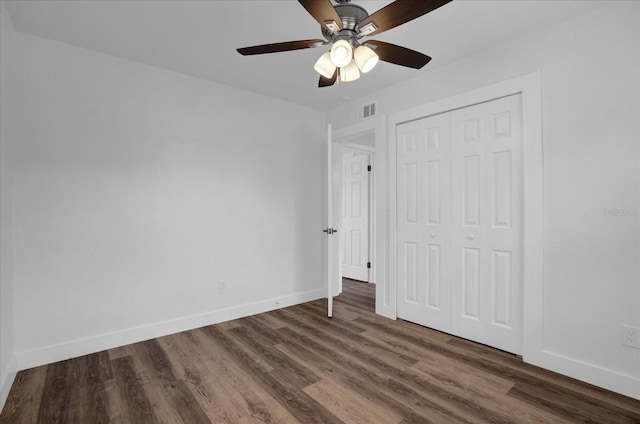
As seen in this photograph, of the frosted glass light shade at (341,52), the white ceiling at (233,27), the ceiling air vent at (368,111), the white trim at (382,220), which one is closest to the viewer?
the frosted glass light shade at (341,52)

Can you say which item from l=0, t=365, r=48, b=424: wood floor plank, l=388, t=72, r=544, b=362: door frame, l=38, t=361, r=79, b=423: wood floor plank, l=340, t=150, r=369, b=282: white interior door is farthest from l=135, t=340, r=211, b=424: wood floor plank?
l=340, t=150, r=369, b=282: white interior door

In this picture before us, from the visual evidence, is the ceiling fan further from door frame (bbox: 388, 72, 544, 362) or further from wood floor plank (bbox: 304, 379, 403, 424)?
wood floor plank (bbox: 304, 379, 403, 424)

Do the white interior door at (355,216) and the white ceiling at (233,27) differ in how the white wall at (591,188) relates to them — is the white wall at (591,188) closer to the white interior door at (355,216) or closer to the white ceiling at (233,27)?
the white ceiling at (233,27)

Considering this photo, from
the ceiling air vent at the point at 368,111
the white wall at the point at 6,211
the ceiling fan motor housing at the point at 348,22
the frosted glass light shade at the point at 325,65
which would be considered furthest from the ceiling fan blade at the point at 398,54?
the white wall at the point at 6,211

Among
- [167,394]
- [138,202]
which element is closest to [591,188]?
[167,394]

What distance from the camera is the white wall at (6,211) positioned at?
205cm

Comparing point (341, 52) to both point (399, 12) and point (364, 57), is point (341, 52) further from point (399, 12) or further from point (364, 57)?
point (399, 12)

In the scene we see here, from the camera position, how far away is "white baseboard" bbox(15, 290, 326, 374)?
244 centimetres

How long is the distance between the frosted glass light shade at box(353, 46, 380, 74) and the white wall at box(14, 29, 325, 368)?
7.01 ft

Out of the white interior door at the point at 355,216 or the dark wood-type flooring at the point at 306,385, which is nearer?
the dark wood-type flooring at the point at 306,385

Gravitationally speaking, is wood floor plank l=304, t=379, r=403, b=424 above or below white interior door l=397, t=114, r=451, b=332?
below

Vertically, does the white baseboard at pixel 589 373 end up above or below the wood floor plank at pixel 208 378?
above

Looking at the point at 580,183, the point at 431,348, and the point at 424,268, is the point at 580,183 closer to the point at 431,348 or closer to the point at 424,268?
the point at 424,268

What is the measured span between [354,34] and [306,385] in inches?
88.4
